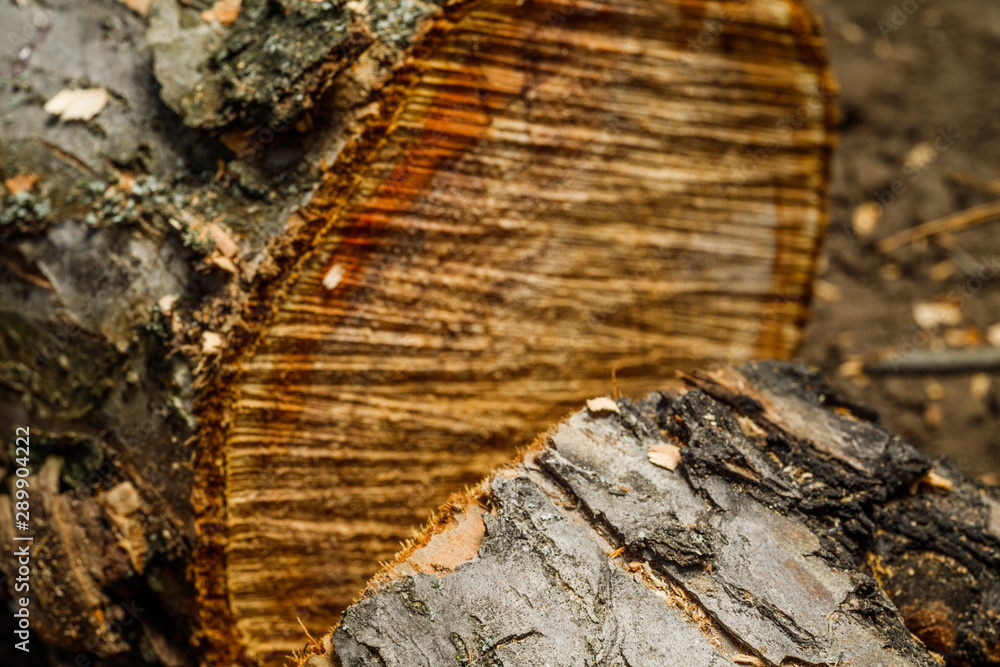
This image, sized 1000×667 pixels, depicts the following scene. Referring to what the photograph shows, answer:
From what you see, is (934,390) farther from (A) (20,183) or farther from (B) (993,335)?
(A) (20,183)

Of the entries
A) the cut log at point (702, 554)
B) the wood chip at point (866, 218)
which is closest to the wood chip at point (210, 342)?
the cut log at point (702, 554)

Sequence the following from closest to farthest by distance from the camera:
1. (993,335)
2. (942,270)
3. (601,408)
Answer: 1. (601,408)
2. (993,335)
3. (942,270)

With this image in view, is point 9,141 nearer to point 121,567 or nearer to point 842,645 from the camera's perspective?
point 121,567

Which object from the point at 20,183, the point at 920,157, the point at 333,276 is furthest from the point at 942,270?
the point at 20,183

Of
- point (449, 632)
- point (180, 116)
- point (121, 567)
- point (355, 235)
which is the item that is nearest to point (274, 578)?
point (121, 567)

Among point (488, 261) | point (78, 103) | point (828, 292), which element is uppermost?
point (78, 103)

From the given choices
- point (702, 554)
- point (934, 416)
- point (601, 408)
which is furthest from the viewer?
point (934, 416)
